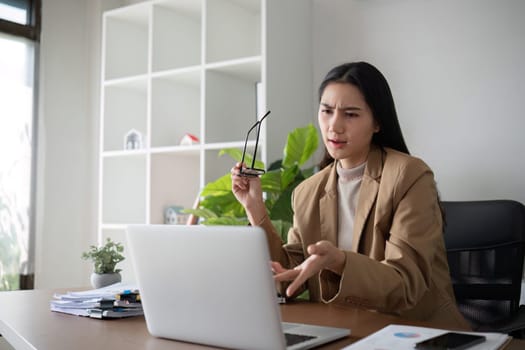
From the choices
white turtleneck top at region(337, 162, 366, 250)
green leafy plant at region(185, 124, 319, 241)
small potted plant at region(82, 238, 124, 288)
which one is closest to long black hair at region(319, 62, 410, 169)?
white turtleneck top at region(337, 162, 366, 250)

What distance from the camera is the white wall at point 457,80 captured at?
2.58 metres

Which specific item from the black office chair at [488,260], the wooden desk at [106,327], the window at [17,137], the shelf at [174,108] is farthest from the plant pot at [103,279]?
the window at [17,137]

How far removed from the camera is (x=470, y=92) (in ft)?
8.83

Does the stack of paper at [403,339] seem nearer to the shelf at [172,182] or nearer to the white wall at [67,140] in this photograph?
the shelf at [172,182]

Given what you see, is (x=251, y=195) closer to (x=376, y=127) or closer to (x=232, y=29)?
(x=376, y=127)

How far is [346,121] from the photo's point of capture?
1.57 meters

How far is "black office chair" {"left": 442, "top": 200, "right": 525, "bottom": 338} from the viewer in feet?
6.31

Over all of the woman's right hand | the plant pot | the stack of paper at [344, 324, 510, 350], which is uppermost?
the woman's right hand

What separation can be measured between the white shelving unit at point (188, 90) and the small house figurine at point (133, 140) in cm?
7

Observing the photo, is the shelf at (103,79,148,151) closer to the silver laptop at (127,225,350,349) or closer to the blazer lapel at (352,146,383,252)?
the blazer lapel at (352,146,383,252)

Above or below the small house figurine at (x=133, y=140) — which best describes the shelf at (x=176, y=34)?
above

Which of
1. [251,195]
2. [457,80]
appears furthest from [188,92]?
[251,195]

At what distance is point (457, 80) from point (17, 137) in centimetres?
269

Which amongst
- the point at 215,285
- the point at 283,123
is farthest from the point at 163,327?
the point at 283,123
